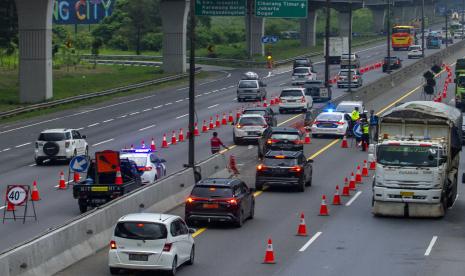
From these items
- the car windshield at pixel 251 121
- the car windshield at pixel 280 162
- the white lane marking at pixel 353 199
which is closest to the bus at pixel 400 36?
the car windshield at pixel 251 121

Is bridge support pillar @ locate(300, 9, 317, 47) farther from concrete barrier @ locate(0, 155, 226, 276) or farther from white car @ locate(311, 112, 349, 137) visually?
concrete barrier @ locate(0, 155, 226, 276)

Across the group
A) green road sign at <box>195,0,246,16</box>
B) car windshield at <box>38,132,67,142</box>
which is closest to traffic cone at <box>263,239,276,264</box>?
car windshield at <box>38,132,67,142</box>

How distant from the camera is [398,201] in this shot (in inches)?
1350

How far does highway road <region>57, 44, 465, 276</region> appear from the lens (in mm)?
25844

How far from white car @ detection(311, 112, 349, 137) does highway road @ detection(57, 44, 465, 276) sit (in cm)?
1676

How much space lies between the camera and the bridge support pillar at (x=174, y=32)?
322ft

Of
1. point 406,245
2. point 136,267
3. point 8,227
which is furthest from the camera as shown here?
point 8,227

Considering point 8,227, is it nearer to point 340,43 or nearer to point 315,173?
point 315,173

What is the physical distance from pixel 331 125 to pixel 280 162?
18735mm

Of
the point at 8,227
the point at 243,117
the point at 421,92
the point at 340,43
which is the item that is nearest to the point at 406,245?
the point at 8,227

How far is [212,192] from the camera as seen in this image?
103 ft

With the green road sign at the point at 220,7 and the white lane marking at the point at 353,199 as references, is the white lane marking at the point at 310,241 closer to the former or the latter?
the white lane marking at the point at 353,199

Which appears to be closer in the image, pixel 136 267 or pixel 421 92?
pixel 136 267

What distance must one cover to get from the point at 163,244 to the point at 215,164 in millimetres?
18746
